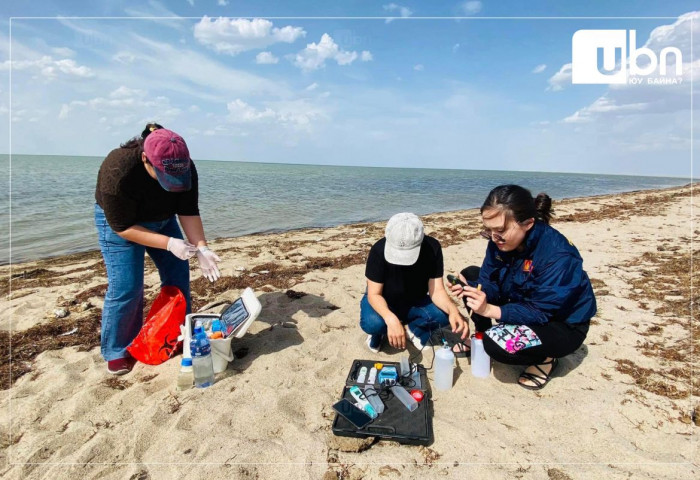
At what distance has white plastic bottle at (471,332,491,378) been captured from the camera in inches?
117

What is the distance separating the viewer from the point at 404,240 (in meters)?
2.86

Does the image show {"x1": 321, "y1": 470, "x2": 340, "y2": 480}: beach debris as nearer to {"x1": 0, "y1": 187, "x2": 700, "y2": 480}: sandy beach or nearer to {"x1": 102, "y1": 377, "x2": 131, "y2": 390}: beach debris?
{"x1": 0, "y1": 187, "x2": 700, "y2": 480}: sandy beach

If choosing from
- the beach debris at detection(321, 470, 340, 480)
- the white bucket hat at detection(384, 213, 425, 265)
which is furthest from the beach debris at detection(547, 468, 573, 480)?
the white bucket hat at detection(384, 213, 425, 265)

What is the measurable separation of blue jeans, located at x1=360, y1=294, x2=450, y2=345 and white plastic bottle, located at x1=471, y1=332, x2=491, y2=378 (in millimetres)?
386

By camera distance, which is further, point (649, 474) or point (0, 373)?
point (0, 373)

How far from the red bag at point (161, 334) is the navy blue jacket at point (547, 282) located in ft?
9.08

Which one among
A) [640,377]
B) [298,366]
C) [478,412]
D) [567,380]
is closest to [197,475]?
[298,366]

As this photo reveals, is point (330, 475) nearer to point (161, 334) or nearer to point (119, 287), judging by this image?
point (161, 334)

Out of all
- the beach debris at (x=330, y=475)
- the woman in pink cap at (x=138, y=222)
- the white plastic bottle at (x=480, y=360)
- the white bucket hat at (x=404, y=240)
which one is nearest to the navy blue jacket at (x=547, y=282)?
the white plastic bottle at (x=480, y=360)

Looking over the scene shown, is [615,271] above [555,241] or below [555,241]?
below

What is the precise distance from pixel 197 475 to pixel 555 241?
2811 mm

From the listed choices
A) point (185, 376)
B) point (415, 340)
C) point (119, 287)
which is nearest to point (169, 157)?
point (119, 287)

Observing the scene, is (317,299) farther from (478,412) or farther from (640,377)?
(640,377)

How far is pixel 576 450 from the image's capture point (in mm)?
2252
